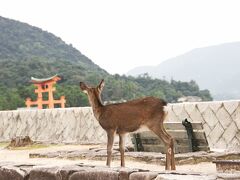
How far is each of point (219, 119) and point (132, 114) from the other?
5513 millimetres

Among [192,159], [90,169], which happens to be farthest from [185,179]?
[192,159]

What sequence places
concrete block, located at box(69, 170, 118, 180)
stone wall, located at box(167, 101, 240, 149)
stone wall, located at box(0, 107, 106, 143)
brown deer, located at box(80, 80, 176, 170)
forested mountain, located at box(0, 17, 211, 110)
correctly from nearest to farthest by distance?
concrete block, located at box(69, 170, 118, 180) < brown deer, located at box(80, 80, 176, 170) < stone wall, located at box(167, 101, 240, 149) < stone wall, located at box(0, 107, 106, 143) < forested mountain, located at box(0, 17, 211, 110)

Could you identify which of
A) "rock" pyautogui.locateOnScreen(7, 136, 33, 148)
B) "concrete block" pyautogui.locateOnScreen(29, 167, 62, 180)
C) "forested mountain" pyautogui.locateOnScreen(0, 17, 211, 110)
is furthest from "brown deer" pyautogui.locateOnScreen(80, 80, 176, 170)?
"forested mountain" pyautogui.locateOnScreen(0, 17, 211, 110)

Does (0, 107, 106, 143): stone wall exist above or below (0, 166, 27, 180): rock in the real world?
above

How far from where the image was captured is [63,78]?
54.3m

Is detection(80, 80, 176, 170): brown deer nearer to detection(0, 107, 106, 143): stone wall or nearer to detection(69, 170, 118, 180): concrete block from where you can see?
detection(69, 170, 118, 180): concrete block

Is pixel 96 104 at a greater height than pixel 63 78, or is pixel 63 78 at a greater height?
pixel 63 78

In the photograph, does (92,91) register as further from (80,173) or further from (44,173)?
(80,173)

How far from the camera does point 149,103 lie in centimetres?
719

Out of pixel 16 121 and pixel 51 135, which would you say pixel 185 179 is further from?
pixel 16 121

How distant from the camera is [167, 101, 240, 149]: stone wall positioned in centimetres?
1189

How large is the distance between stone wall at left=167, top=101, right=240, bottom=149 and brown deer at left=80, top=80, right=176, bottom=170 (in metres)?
5.09

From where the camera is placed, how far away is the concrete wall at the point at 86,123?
12078 millimetres

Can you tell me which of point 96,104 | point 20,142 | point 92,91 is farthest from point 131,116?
point 20,142
